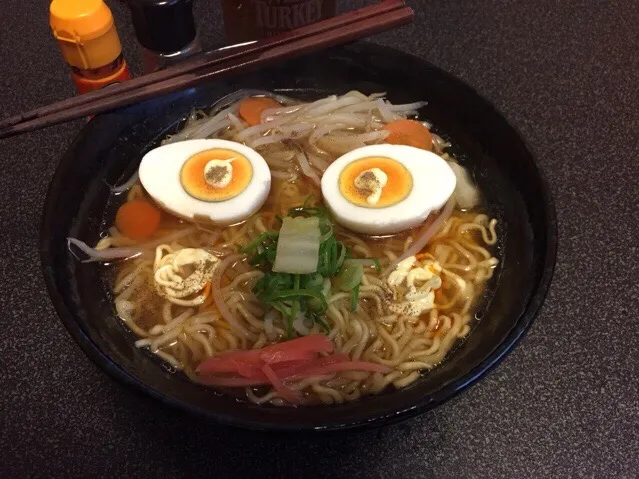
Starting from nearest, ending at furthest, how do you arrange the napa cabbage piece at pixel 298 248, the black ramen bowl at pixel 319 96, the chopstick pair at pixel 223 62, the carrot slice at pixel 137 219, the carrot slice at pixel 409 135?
the black ramen bowl at pixel 319 96 → the napa cabbage piece at pixel 298 248 → the chopstick pair at pixel 223 62 → the carrot slice at pixel 137 219 → the carrot slice at pixel 409 135

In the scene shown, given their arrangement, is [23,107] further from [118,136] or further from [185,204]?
[185,204]

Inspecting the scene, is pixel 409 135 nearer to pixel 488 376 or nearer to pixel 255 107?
pixel 255 107

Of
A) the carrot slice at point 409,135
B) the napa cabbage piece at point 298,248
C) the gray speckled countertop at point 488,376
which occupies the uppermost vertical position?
the napa cabbage piece at point 298,248

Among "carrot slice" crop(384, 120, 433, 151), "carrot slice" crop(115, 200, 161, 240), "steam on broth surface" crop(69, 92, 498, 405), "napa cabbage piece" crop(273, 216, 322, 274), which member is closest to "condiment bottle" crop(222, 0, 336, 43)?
"steam on broth surface" crop(69, 92, 498, 405)

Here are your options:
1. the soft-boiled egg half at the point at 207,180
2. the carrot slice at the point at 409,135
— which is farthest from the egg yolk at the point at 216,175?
the carrot slice at the point at 409,135

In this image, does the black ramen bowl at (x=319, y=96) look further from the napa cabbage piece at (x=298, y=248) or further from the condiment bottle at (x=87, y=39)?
the napa cabbage piece at (x=298, y=248)

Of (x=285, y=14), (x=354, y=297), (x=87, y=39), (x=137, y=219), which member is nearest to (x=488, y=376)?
(x=354, y=297)

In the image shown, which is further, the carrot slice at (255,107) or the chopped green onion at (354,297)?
the carrot slice at (255,107)

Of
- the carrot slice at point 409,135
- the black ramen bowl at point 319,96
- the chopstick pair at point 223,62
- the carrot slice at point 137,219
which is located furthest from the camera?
the carrot slice at point 409,135
